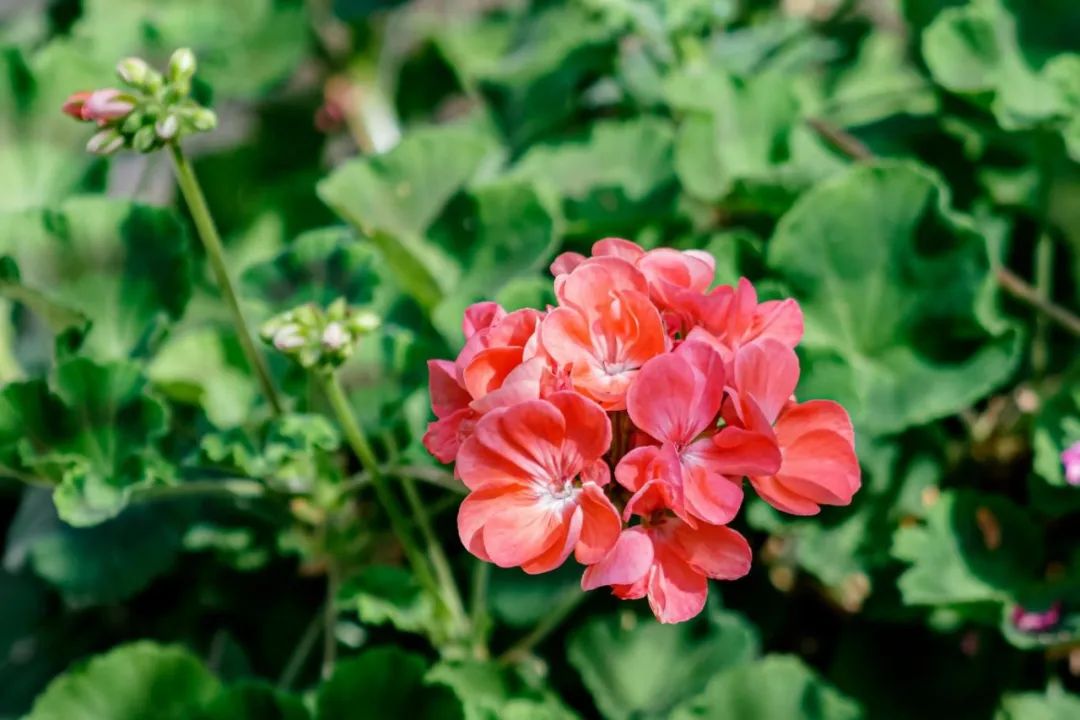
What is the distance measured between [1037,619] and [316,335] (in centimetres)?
88

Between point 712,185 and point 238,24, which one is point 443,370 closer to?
point 712,185

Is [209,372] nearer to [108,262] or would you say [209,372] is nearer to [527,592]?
[108,262]

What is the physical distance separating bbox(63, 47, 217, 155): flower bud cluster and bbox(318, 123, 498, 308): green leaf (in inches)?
19.5

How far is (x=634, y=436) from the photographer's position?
938 mm

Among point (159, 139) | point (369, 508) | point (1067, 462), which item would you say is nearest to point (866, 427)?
point (1067, 462)

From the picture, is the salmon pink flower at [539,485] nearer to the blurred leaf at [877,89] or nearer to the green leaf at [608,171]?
the green leaf at [608,171]

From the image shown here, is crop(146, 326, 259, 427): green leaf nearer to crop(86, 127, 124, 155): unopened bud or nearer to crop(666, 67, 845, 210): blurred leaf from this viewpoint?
crop(86, 127, 124, 155): unopened bud

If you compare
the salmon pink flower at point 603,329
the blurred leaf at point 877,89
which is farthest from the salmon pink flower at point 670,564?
the blurred leaf at point 877,89

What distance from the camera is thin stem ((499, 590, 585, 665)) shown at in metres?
1.39

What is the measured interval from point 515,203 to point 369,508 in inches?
19.0

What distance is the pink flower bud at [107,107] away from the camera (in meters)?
1.01

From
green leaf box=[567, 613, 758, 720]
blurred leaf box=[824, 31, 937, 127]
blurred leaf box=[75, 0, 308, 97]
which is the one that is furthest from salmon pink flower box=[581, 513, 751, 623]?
blurred leaf box=[75, 0, 308, 97]

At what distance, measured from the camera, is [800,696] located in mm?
1315

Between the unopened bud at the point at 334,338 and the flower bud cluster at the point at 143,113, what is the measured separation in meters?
0.22
